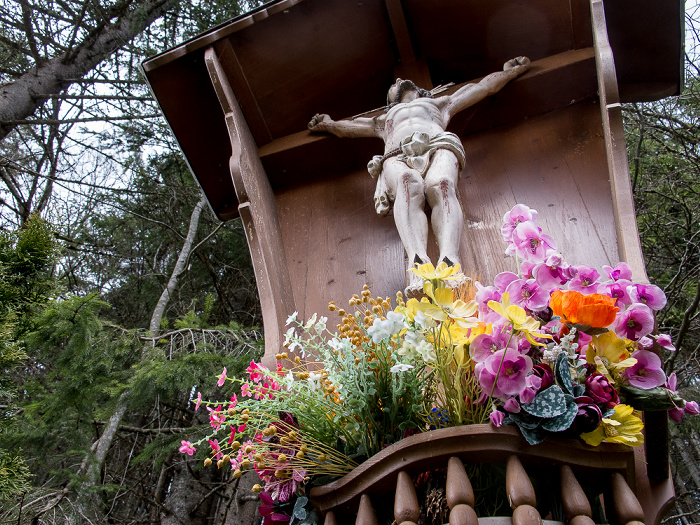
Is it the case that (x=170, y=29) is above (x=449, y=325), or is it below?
above

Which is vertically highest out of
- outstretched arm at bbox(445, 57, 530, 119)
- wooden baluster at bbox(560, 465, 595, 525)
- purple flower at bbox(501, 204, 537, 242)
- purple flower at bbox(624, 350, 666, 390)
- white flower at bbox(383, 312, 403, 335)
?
outstretched arm at bbox(445, 57, 530, 119)

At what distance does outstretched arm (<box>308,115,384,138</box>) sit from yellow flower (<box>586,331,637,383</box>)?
1701 millimetres

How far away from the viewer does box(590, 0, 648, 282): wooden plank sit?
2096 mm

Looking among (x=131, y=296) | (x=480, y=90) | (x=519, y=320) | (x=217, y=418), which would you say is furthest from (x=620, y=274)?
(x=131, y=296)

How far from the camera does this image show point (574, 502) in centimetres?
139

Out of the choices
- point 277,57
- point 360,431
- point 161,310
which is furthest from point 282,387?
point 161,310

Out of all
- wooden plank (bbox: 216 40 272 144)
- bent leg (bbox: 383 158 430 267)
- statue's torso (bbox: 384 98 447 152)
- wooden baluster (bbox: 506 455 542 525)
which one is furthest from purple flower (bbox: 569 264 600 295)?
wooden plank (bbox: 216 40 272 144)

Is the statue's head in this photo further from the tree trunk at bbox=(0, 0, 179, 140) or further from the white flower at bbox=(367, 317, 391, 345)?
the tree trunk at bbox=(0, 0, 179, 140)

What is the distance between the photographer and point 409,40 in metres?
3.37

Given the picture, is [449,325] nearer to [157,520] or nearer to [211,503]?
[157,520]

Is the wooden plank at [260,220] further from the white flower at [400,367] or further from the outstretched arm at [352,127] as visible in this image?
the white flower at [400,367]

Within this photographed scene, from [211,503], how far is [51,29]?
480 cm

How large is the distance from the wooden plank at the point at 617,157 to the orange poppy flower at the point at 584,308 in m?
0.36

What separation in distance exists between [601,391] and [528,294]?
1.01 feet
